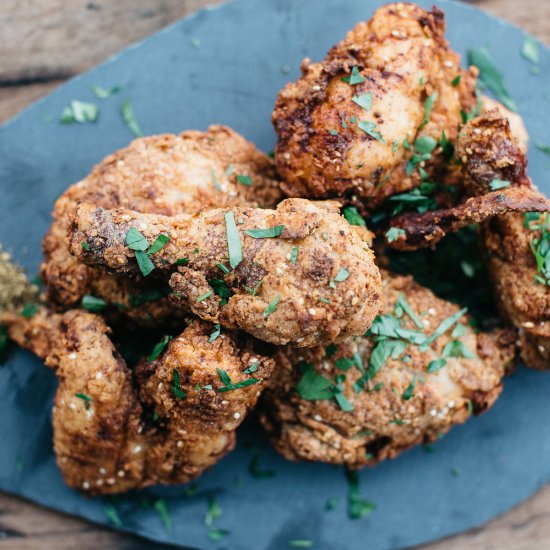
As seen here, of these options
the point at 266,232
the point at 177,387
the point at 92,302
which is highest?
the point at 266,232

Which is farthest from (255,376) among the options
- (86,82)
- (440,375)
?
(86,82)

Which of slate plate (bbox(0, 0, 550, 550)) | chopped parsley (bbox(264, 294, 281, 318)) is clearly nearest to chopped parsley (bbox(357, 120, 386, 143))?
chopped parsley (bbox(264, 294, 281, 318))

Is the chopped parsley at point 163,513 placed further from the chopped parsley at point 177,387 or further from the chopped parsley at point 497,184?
the chopped parsley at point 497,184

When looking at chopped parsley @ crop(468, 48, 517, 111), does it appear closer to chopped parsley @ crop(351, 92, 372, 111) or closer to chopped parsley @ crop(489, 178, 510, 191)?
chopped parsley @ crop(489, 178, 510, 191)

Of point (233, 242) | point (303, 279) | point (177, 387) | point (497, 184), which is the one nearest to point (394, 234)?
point (497, 184)

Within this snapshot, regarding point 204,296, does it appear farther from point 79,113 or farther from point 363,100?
point 79,113

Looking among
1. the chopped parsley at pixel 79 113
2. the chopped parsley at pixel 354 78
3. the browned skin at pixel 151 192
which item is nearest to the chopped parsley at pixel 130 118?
the chopped parsley at pixel 79 113

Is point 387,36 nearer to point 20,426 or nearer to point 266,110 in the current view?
point 266,110
